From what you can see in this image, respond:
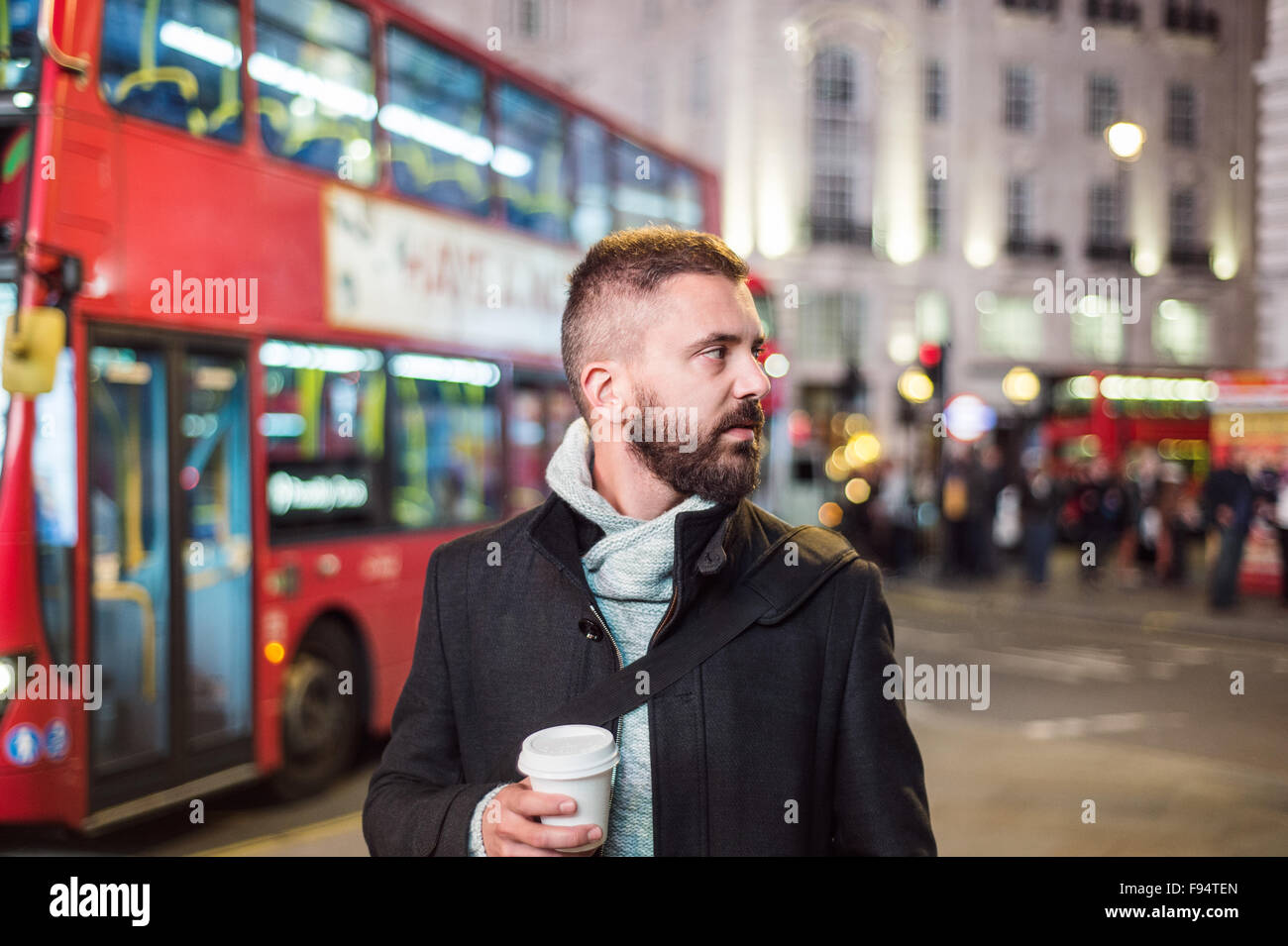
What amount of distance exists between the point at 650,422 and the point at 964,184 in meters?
31.6

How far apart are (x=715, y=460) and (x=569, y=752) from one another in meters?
0.51

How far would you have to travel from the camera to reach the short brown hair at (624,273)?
176cm

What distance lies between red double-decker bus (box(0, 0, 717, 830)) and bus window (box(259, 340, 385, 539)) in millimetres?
16

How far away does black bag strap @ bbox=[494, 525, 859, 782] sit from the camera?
1.69 metres

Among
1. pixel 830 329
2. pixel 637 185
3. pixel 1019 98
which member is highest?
pixel 1019 98

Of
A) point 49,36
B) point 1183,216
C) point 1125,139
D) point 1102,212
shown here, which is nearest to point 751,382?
point 49,36

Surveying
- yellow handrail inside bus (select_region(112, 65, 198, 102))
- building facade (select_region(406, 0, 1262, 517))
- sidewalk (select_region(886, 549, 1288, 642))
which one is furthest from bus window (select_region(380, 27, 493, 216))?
building facade (select_region(406, 0, 1262, 517))

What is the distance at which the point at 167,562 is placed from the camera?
16.6 feet

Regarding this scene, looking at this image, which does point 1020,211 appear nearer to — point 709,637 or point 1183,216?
point 1183,216

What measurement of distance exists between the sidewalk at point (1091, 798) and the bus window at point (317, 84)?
4.35 meters

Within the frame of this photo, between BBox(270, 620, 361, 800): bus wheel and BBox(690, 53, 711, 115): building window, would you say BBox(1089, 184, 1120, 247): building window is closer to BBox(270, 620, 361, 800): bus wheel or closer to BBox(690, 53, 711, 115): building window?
BBox(690, 53, 711, 115): building window

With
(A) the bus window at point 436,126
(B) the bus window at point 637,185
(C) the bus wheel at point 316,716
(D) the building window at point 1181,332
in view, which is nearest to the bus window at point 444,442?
(C) the bus wheel at point 316,716
